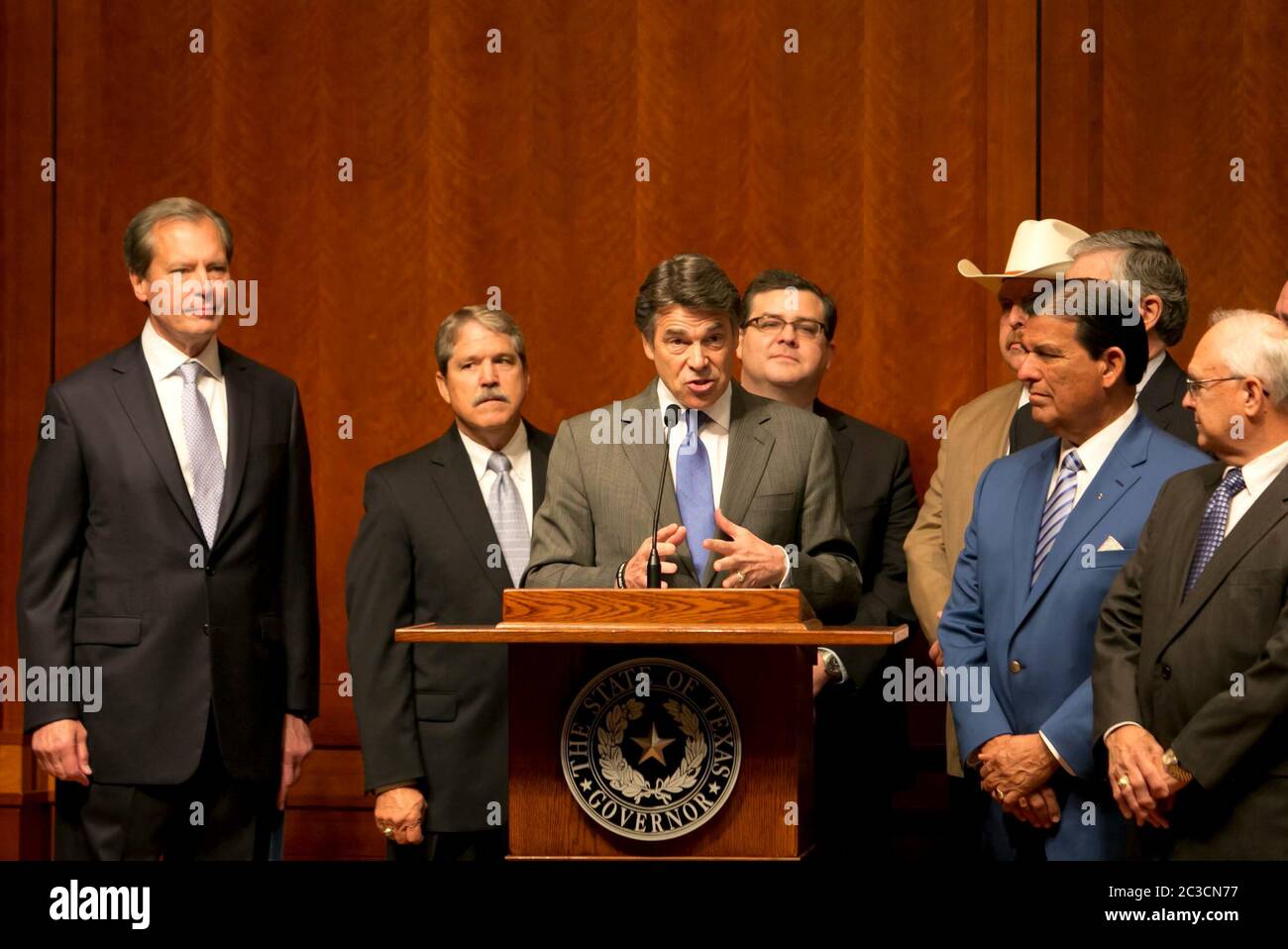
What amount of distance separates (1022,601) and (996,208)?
6.67 ft

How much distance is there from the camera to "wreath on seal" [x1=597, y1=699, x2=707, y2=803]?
9.97 ft

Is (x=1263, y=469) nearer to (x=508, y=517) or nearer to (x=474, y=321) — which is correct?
(x=508, y=517)

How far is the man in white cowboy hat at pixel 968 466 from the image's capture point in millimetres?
4203

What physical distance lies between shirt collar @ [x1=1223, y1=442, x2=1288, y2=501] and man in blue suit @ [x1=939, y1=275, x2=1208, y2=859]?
284 mm

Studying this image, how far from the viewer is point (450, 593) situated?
427 centimetres

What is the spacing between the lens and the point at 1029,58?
208 inches

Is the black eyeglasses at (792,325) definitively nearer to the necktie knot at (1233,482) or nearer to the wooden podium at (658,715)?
the necktie knot at (1233,482)

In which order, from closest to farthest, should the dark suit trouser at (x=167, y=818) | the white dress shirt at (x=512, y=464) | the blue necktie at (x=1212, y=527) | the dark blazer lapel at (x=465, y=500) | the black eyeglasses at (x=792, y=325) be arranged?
the blue necktie at (x=1212, y=527) < the dark suit trouser at (x=167, y=818) < the dark blazer lapel at (x=465, y=500) < the white dress shirt at (x=512, y=464) < the black eyeglasses at (x=792, y=325)

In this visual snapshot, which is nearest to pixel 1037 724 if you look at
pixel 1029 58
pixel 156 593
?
pixel 156 593

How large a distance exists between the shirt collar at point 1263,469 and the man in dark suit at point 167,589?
2293mm

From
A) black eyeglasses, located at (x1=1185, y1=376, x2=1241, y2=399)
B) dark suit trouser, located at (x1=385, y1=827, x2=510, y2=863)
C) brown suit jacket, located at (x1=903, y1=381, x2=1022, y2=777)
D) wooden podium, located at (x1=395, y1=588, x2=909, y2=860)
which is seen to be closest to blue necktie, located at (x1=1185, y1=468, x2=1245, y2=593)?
black eyeglasses, located at (x1=1185, y1=376, x2=1241, y2=399)

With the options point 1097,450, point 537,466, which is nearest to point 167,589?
point 537,466

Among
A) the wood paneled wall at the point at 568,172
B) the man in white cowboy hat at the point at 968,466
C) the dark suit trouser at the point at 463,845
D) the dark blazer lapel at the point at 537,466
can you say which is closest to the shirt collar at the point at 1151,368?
the man in white cowboy hat at the point at 968,466
